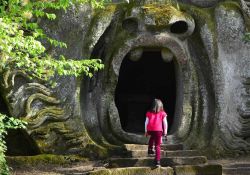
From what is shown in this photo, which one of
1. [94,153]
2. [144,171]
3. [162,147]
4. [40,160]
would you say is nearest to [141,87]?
[94,153]

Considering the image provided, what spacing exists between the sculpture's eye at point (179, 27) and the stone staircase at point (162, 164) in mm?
3067

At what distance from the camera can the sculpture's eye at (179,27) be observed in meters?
12.0

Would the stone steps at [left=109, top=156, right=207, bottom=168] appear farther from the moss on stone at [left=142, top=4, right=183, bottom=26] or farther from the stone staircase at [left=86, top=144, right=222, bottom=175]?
the moss on stone at [left=142, top=4, right=183, bottom=26]

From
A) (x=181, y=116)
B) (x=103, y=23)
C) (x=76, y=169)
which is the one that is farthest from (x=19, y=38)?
(x=181, y=116)

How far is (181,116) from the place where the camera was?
39.1ft

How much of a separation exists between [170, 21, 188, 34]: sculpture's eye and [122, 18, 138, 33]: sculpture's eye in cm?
89

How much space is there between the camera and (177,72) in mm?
12445

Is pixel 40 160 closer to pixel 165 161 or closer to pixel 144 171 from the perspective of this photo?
pixel 144 171

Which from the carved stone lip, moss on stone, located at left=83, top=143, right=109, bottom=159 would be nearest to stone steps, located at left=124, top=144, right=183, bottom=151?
moss on stone, located at left=83, top=143, right=109, bottom=159

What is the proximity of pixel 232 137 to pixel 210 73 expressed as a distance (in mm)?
1657

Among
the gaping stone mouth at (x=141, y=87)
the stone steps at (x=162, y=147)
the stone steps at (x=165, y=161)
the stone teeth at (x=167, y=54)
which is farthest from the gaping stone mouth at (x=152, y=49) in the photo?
the stone steps at (x=165, y=161)

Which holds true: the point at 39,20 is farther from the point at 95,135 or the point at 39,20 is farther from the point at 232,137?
the point at 232,137

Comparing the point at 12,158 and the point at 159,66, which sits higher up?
the point at 159,66

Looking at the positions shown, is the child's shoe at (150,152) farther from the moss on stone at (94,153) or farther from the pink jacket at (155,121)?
the moss on stone at (94,153)
